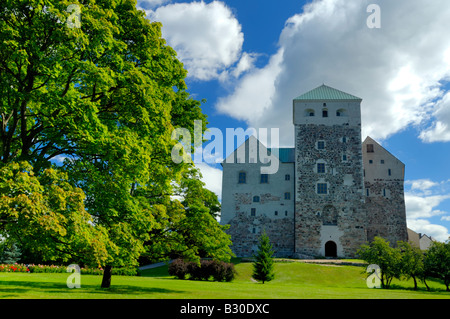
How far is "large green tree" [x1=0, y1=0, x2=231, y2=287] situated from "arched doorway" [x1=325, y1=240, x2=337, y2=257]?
106 feet

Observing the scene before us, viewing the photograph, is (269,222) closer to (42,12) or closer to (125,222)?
(125,222)

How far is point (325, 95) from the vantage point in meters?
46.2

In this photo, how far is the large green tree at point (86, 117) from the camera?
8.91 m

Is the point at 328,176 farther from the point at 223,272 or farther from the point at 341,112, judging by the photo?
the point at 223,272

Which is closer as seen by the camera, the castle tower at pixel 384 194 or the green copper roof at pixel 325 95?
the castle tower at pixel 384 194

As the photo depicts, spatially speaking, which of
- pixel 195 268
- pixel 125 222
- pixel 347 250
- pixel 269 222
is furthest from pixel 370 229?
pixel 125 222

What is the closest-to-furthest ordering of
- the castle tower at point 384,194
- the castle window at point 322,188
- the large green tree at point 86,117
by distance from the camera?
the large green tree at point 86,117
the castle window at point 322,188
the castle tower at point 384,194

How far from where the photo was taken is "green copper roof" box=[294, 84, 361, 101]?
45.4m

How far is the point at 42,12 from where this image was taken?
9219 mm

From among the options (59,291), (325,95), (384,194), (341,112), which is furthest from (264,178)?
(59,291)

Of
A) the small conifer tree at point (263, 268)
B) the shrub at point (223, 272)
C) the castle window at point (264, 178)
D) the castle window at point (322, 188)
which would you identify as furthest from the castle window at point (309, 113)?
the shrub at point (223, 272)

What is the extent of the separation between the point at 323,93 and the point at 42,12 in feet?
138

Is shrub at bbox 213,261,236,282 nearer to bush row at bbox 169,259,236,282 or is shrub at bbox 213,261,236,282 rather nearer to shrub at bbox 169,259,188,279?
bush row at bbox 169,259,236,282

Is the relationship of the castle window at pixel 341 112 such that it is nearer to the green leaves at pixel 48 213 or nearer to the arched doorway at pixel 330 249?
the arched doorway at pixel 330 249
